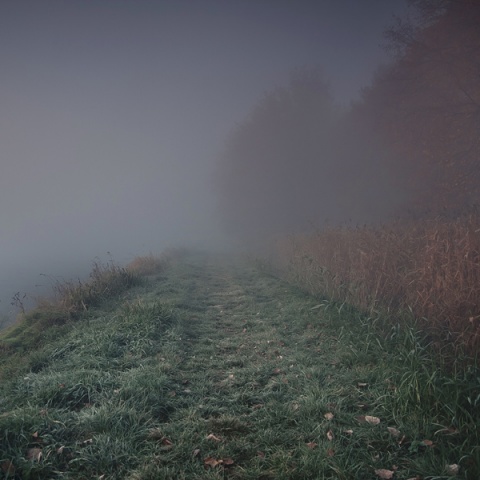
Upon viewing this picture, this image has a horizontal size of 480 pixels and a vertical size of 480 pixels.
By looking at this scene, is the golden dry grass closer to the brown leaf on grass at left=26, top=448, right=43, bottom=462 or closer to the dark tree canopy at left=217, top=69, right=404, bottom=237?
the brown leaf on grass at left=26, top=448, right=43, bottom=462

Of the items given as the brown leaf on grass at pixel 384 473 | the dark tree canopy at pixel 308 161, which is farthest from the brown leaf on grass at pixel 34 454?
the dark tree canopy at pixel 308 161

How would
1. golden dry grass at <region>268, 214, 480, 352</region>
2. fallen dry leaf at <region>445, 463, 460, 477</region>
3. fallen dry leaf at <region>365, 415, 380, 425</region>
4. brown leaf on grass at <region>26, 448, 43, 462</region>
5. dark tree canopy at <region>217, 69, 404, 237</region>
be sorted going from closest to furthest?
fallen dry leaf at <region>445, 463, 460, 477</region>, brown leaf on grass at <region>26, 448, 43, 462</region>, fallen dry leaf at <region>365, 415, 380, 425</region>, golden dry grass at <region>268, 214, 480, 352</region>, dark tree canopy at <region>217, 69, 404, 237</region>

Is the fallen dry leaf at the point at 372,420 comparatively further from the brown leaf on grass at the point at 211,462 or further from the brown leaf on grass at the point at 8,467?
the brown leaf on grass at the point at 8,467

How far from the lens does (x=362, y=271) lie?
897 centimetres

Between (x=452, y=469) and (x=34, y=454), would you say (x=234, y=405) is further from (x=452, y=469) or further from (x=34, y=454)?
(x=452, y=469)

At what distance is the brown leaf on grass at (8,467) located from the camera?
3.14 metres

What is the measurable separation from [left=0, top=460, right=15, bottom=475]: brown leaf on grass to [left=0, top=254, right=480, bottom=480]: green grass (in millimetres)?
17

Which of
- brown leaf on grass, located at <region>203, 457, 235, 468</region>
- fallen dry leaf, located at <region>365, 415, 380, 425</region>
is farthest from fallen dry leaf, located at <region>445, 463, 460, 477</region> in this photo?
brown leaf on grass, located at <region>203, 457, 235, 468</region>

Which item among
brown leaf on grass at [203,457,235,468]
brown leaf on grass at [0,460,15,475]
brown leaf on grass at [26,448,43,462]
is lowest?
brown leaf on grass at [203,457,235,468]

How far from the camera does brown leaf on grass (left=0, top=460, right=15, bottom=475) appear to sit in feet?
10.3

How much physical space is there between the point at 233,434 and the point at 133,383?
184 centimetres

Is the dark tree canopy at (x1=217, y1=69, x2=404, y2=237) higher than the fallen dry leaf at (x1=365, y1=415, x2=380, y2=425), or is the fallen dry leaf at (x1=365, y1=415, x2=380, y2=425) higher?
the dark tree canopy at (x1=217, y1=69, x2=404, y2=237)

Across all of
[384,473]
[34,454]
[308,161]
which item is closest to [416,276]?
[384,473]

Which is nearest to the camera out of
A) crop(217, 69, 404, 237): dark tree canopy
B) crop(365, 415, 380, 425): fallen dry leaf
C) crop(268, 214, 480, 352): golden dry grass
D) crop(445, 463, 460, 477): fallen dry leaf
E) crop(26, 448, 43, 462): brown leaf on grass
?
crop(445, 463, 460, 477): fallen dry leaf
